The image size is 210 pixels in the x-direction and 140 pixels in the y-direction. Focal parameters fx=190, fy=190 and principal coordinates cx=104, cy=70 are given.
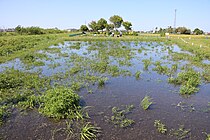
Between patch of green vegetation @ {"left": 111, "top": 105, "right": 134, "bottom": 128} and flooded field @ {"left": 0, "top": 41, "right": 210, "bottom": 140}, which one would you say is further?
patch of green vegetation @ {"left": 111, "top": 105, "right": 134, "bottom": 128}

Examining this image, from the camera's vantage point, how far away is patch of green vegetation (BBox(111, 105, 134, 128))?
7.13 metres

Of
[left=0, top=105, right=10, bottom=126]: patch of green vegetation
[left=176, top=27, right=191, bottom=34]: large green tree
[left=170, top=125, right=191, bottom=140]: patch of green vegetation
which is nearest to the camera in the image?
[left=170, top=125, right=191, bottom=140]: patch of green vegetation

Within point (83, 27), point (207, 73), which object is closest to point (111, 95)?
point (207, 73)

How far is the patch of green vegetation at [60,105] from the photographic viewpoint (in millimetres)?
7211

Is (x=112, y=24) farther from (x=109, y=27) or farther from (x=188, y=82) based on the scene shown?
(x=188, y=82)

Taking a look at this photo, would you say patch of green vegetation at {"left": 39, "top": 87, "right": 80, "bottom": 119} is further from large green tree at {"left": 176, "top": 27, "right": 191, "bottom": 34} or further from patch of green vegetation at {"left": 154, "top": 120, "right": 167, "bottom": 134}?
large green tree at {"left": 176, "top": 27, "right": 191, "bottom": 34}

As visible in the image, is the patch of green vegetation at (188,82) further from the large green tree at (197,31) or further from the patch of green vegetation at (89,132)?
the large green tree at (197,31)

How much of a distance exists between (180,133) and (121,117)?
7.29 feet

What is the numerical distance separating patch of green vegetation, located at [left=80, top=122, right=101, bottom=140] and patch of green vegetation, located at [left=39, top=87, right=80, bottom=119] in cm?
107

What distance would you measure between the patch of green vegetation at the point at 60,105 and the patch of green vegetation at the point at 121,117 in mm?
1558

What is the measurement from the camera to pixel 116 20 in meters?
79.1

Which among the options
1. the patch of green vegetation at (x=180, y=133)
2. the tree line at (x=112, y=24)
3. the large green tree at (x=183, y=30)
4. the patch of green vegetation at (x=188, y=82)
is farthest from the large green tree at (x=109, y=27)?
the patch of green vegetation at (x=180, y=133)

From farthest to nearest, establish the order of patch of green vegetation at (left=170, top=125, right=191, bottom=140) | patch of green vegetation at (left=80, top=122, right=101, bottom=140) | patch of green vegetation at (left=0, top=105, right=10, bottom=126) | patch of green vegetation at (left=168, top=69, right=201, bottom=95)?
patch of green vegetation at (left=168, top=69, right=201, bottom=95) → patch of green vegetation at (left=0, top=105, right=10, bottom=126) → patch of green vegetation at (left=170, top=125, right=191, bottom=140) → patch of green vegetation at (left=80, top=122, right=101, bottom=140)

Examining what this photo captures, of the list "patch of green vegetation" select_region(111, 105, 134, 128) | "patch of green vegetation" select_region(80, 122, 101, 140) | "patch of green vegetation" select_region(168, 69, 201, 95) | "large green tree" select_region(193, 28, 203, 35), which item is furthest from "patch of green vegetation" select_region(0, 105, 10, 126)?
"large green tree" select_region(193, 28, 203, 35)
